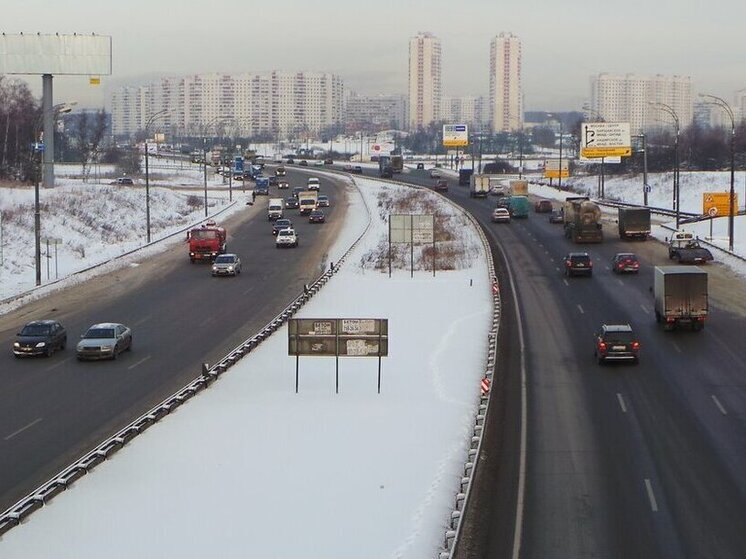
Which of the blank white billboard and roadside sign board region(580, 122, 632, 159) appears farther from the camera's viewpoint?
roadside sign board region(580, 122, 632, 159)

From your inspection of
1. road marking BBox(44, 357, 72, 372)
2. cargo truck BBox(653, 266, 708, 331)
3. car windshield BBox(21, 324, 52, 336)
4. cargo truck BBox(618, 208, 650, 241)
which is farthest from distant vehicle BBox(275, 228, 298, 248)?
road marking BBox(44, 357, 72, 372)

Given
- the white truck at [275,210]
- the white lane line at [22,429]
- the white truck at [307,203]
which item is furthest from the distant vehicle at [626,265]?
the white truck at [307,203]

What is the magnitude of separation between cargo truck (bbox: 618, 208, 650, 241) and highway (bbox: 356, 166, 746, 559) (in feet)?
72.8

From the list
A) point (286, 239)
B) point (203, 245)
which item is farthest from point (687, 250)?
point (203, 245)

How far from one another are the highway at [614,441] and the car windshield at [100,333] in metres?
12.6

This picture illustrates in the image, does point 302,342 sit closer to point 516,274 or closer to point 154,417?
point 154,417

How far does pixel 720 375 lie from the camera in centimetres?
3278

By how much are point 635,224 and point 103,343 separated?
139 ft

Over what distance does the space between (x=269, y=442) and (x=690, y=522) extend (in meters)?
10.2

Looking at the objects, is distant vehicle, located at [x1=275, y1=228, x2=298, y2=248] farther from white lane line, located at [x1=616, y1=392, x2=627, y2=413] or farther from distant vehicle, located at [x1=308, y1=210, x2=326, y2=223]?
white lane line, located at [x1=616, y1=392, x2=627, y2=413]

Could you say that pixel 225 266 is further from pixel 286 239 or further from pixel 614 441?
pixel 614 441

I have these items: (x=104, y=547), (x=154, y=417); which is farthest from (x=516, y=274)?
(x=104, y=547)

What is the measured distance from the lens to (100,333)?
3666 cm

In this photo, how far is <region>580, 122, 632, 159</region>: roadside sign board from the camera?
9619 centimetres
